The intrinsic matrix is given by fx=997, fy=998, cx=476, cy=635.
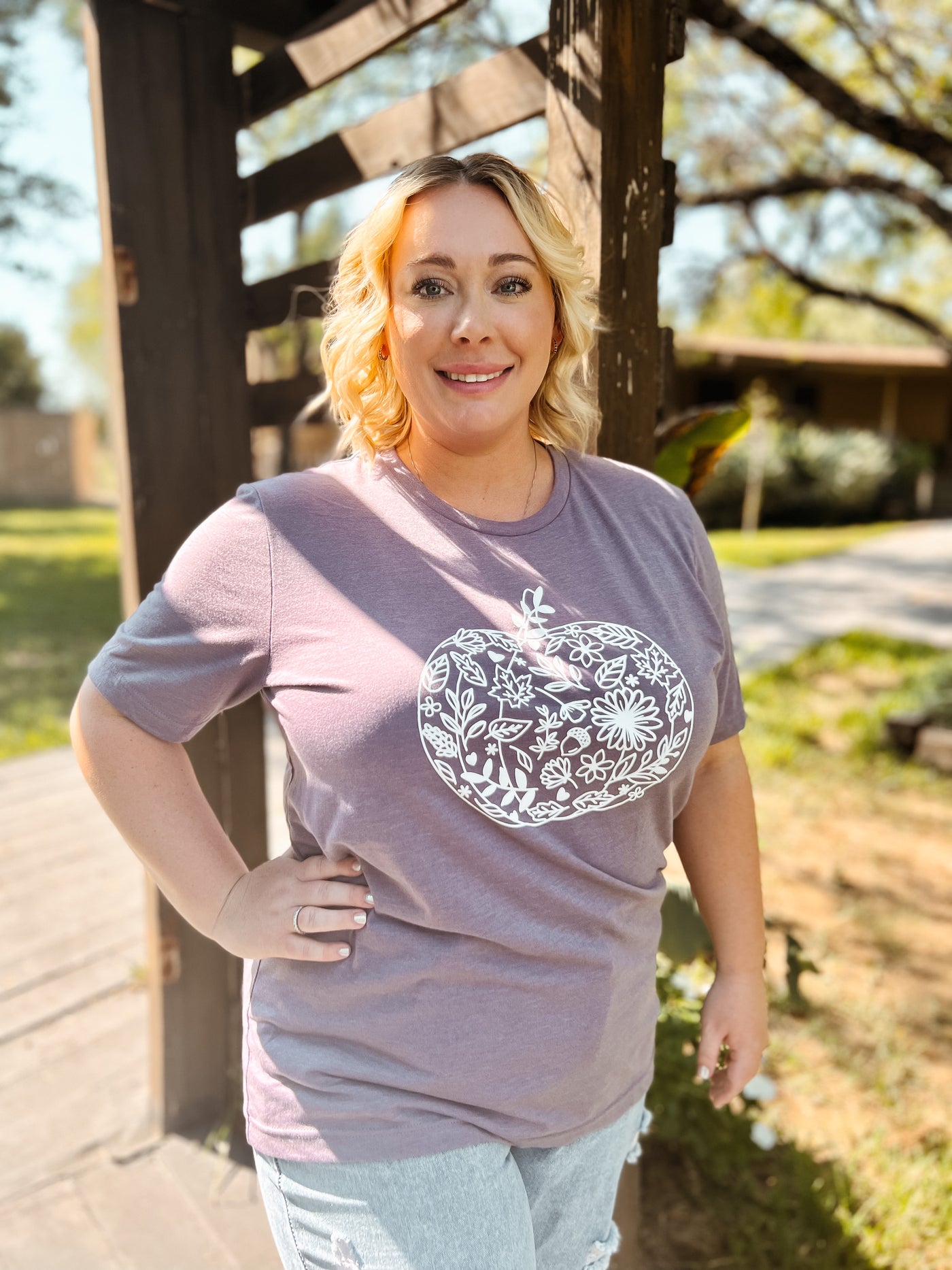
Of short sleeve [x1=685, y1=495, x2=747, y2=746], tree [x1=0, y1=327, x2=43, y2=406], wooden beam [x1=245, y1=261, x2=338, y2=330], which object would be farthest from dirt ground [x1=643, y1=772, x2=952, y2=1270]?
tree [x1=0, y1=327, x2=43, y2=406]

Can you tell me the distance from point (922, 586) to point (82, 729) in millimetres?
11916

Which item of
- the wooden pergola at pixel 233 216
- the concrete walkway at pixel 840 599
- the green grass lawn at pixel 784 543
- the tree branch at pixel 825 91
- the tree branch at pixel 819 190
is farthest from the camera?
the green grass lawn at pixel 784 543

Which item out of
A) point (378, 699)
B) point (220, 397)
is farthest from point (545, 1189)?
point (220, 397)

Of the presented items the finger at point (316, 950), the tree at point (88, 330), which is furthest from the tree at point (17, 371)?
the finger at point (316, 950)

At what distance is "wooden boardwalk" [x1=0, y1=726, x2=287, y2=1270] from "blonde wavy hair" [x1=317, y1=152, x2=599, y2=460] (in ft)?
6.39

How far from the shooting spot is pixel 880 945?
3.91 m

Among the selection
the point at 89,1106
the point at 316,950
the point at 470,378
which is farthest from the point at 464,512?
the point at 89,1106

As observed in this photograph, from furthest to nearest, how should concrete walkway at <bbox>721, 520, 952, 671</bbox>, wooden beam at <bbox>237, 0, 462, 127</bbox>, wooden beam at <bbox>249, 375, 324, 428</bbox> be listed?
1. concrete walkway at <bbox>721, 520, 952, 671</bbox>
2. wooden beam at <bbox>249, 375, 324, 428</bbox>
3. wooden beam at <bbox>237, 0, 462, 127</bbox>

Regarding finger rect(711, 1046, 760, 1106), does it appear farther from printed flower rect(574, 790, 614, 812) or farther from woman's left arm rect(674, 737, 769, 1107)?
printed flower rect(574, 790, 614, 812)

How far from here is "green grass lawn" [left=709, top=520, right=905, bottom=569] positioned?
13211 millimetres

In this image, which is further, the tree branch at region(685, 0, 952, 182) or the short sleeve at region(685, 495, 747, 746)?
the tree branch at region(685, 0, 952, 182)

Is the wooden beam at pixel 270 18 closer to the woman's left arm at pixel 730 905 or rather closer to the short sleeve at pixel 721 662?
the short sleeve at pixel 721 662

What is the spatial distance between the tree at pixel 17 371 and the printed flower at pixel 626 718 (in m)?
26.9

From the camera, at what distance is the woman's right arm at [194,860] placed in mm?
1350
